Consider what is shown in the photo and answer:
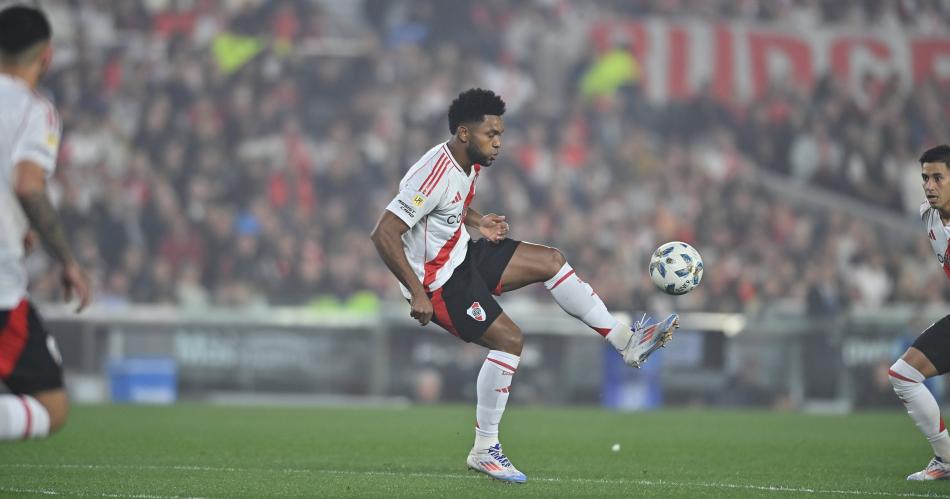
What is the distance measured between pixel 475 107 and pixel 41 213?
11.2 feet

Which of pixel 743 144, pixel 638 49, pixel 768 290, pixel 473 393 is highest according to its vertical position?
pixel 638 49

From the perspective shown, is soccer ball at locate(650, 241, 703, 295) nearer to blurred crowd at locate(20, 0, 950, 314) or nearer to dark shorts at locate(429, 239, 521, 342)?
dark shorts at locate(429, 239, 521, 342)

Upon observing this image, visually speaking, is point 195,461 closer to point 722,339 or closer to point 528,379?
point 528,379

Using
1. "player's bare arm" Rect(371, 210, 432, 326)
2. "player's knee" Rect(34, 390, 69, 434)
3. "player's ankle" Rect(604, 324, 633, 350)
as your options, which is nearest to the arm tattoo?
"player's knee" Rect(34, 390, 69, 434)

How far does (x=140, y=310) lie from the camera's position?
17.3 m

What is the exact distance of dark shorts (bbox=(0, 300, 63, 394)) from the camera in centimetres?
557

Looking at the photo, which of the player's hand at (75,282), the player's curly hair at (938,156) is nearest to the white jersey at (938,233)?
the player's curly hair at (938,156)

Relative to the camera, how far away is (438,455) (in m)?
10.0

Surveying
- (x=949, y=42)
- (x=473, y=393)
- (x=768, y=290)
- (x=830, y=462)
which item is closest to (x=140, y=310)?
(x=473, y=393)

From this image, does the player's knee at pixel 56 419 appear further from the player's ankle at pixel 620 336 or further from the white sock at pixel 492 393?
the player's ankle at pixel 620 336

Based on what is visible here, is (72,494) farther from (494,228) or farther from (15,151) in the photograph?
(494,228)

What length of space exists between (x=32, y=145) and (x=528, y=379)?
12.6 meters

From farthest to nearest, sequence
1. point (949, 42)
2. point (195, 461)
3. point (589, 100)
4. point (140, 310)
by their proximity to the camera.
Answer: point (949, 42)
point (589, 100)
point (140, 310)
point (195, 461)

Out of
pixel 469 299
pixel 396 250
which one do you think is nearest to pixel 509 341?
pixel 469 299
